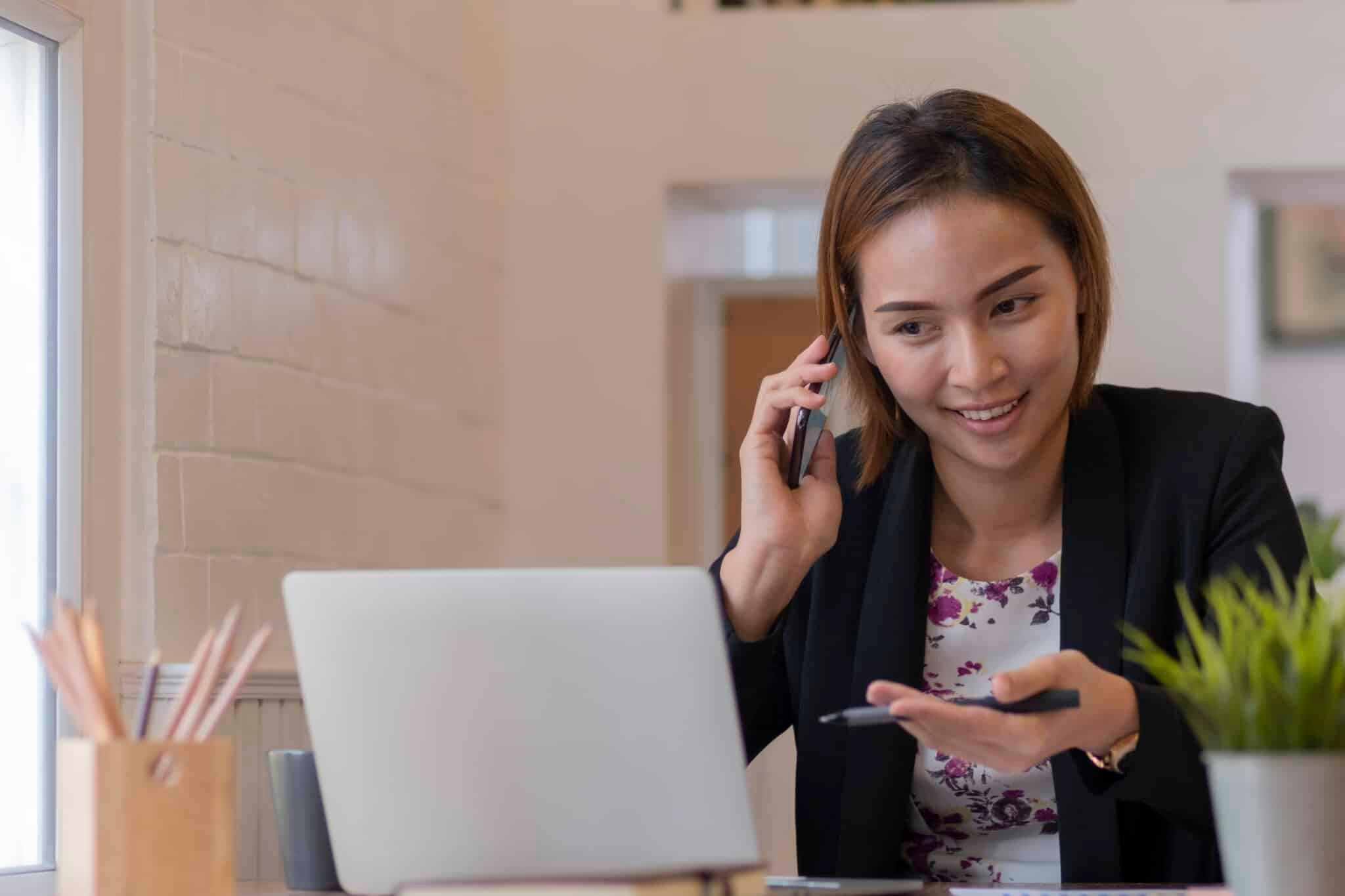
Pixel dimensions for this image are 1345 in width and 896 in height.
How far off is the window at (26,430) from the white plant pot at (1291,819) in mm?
1391

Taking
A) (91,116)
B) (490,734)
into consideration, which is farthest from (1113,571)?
(91,116)

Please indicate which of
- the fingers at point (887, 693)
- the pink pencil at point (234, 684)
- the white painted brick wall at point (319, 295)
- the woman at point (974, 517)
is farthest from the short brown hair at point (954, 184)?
the white painted brick wall at point (319, 295)

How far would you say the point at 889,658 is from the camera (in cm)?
160

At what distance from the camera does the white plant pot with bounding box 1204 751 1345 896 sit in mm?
886

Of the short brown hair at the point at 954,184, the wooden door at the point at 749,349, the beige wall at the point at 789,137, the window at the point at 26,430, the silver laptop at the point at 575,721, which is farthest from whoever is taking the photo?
the wooden door at the point at 749,349

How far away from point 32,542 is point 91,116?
51cm

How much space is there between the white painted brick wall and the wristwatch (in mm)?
1218

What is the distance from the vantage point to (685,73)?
11.3 feet

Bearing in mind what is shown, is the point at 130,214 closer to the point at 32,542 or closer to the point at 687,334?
the point at 32,542

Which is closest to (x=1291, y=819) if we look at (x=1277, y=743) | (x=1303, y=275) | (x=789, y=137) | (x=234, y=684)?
(x=1277, y=743)

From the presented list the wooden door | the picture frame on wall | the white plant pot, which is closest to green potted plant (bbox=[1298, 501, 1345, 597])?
the wooden door

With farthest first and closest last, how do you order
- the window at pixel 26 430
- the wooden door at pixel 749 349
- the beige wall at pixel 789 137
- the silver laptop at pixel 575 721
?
the wooden door at pixel 749 349 < the beige wall at pixel 789 137 < the window at pixel 26 430 < the silver laptop at pixel 575 721

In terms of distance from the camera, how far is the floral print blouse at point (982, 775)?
60.7 inches

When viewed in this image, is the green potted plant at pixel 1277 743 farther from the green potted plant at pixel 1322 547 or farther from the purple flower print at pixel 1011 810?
the green potted plant at pixel 1322 547
